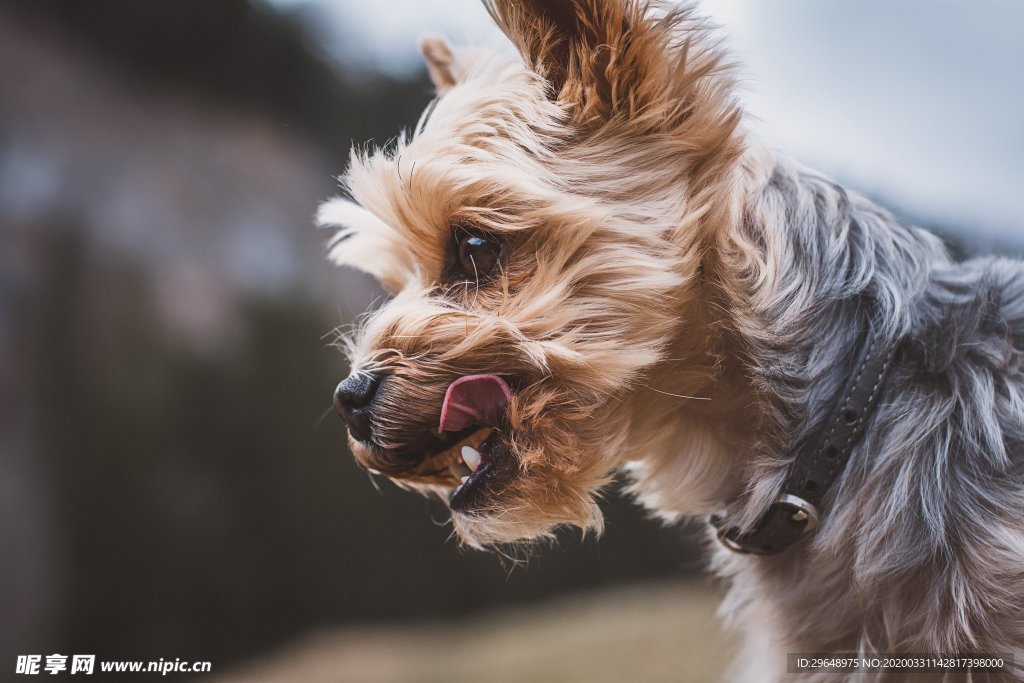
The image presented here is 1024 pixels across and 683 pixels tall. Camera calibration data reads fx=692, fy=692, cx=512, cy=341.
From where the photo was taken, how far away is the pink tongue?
2.98 feet

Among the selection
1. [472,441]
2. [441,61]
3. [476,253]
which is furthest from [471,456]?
[441,61]

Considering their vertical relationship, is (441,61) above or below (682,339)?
above

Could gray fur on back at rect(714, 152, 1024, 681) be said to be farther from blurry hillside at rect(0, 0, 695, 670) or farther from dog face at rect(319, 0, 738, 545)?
blurry hillside at rect(0, 0, 695, 670)

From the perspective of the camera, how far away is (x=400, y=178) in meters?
0.95

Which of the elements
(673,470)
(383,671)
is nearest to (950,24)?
(673,470)

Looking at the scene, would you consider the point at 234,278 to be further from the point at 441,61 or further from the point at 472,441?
the point at 472,441

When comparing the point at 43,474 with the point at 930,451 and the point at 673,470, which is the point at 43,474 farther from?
the point at 930,451

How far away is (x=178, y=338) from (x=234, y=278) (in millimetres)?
180

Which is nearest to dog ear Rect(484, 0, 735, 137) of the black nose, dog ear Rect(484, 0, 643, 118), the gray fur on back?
dog ear Rect(484, 0, 643, 118)

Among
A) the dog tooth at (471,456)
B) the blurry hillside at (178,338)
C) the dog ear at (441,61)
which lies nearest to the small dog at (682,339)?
the dog tooth at (471,456)

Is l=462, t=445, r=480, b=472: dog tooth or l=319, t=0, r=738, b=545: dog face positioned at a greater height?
l=319, t=0, r=738, b=545: dog face

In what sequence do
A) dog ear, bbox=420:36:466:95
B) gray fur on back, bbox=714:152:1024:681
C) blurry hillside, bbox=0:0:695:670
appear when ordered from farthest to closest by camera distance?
blurry hillside, bbox=0:0:695:670 < dog ear, bbox=420:36:466:95 < gray fur on back, bbox=714:152:1024:681

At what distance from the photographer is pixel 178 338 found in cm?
154

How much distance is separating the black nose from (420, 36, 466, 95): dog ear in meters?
0.54
